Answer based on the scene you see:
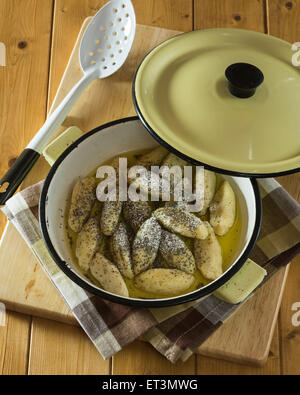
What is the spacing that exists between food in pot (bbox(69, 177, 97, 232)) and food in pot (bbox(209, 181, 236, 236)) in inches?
8.5

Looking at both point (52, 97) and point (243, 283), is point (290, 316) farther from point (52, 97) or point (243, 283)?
point (52, 97)

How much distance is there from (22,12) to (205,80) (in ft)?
2.24

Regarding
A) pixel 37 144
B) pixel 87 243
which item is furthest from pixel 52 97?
pixel 87 243

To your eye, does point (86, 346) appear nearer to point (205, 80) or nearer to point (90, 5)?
point (205, 80)

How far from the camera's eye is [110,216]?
2.81 feet

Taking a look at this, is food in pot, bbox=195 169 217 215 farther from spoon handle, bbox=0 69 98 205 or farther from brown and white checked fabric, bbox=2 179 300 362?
spoon handle, bbox=0 69 98 205

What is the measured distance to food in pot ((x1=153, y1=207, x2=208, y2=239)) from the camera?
848 millimetres

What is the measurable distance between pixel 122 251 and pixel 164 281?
0.09 metres

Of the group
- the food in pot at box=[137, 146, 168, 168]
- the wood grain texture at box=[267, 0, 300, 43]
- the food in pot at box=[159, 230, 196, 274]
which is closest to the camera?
the food in pot at box=[159, 230, 196, 274]

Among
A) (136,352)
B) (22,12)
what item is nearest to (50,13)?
(22,12)

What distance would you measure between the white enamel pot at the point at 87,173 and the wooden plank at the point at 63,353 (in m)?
0.13

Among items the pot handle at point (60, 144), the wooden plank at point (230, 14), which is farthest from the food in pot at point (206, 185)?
the wooden plank at point (230, 14)

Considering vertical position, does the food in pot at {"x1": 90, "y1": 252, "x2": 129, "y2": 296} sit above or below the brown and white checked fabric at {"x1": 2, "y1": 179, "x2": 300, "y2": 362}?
above

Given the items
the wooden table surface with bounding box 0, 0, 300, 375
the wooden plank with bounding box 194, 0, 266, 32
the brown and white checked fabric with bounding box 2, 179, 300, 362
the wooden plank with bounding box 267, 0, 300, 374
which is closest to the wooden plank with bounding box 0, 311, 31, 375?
the wooden table surface with bounding box 0, 0, 300, 375
